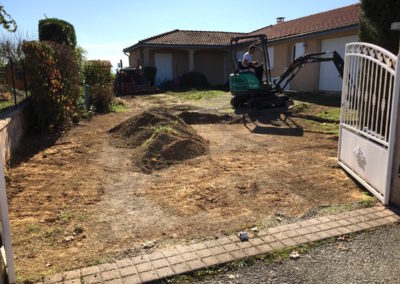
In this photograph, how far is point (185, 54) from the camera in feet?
92.4

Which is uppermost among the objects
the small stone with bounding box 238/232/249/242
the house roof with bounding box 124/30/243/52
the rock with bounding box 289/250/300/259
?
the house roof with bounding box 124/30/243/52

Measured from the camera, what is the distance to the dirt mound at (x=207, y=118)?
11711 millimetres

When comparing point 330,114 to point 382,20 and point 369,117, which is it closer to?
point 382,20

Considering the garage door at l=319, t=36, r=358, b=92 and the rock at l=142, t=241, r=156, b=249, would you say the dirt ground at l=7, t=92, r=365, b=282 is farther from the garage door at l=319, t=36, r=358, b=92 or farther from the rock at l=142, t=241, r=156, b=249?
the garage door at l=319, t=36, r=358, b=92

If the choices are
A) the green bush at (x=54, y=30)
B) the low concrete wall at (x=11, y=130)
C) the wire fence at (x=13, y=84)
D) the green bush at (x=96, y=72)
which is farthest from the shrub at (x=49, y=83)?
the green bush at (x=96, y=72)

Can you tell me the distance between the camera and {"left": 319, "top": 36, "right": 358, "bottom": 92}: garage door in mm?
15596

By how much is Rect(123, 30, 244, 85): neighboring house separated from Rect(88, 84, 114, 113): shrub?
12038 mm

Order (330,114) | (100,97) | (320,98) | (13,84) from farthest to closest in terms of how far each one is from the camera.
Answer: (320,98) → (100,97) → (330,114) → (13,84)

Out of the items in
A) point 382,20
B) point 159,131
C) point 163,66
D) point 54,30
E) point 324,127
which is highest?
point 54,30

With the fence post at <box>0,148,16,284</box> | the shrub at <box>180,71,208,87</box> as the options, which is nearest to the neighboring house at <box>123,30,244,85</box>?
the shrub at <box>180,71,208,87</box>

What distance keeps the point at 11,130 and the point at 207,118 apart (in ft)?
20.2

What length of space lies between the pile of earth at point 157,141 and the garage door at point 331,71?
9.67 meters

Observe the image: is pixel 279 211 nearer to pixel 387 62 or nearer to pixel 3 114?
pixel 387 62

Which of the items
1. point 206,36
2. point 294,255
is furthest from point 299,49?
point 294,255
